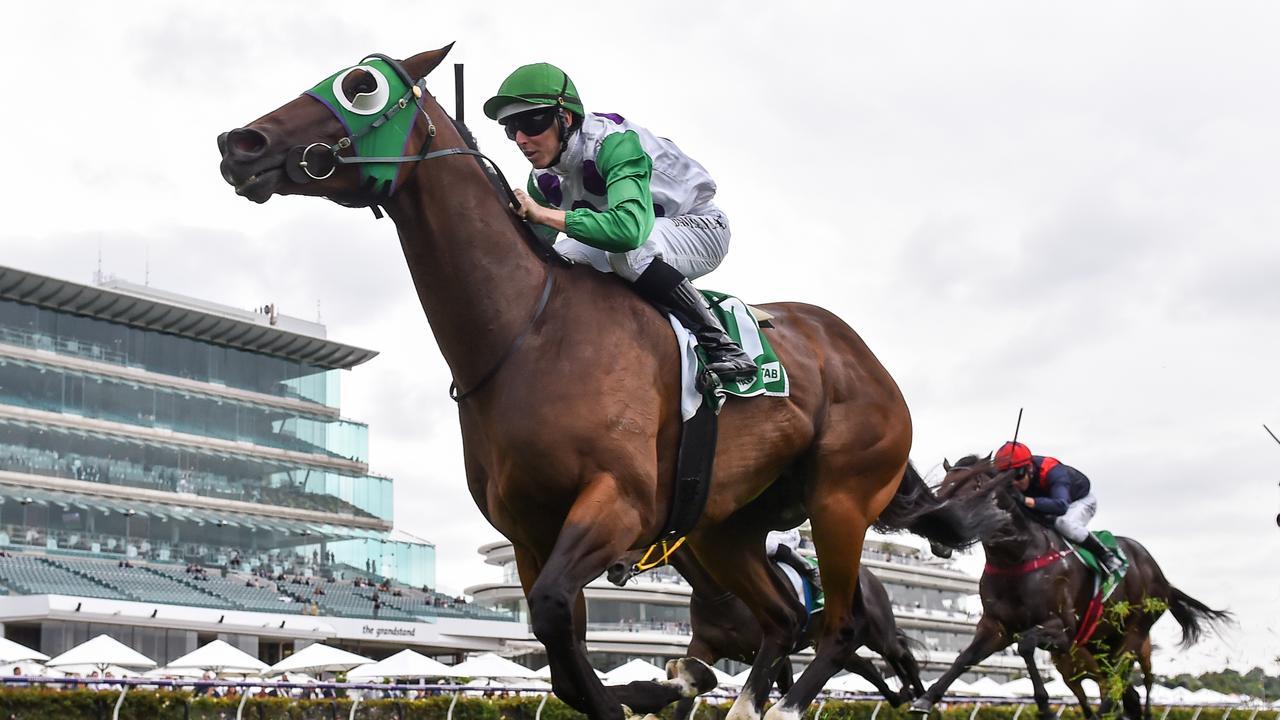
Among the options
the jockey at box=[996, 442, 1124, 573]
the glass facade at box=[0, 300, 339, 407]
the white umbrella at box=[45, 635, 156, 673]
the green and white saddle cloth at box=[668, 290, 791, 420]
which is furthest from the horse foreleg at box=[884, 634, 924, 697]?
the glass facade at box=[0, 300, 339, 407]

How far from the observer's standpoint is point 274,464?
67.1 meters

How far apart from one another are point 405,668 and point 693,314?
27.2m

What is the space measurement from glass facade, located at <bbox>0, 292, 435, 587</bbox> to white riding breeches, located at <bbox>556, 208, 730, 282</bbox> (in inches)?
2124

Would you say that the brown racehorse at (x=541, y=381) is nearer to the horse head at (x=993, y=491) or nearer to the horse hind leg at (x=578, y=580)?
the horse hind leg at (x=578, y=580)

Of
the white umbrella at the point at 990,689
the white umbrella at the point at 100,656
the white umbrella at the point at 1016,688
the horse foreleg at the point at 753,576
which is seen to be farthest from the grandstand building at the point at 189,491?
the horse foreleg at the point at 753,576

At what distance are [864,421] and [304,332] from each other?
224 feet

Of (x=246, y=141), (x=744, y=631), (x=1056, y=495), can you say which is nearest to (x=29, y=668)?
(x=1056, y=495)

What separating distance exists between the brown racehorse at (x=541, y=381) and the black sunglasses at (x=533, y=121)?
278 mm

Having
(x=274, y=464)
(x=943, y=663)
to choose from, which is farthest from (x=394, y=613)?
(x=943, y=663)

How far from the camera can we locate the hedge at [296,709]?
1393cm

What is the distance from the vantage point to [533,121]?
515 centimetres

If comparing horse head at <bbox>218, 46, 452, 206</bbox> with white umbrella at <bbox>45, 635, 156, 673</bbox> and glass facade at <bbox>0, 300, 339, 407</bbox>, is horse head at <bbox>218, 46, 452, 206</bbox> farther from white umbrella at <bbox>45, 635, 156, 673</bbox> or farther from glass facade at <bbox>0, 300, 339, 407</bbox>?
glass facade at <bbox>0, 300, 339, 407</bbox>

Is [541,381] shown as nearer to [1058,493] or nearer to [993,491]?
[993,491]

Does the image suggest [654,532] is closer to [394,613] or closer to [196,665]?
[196,665]
